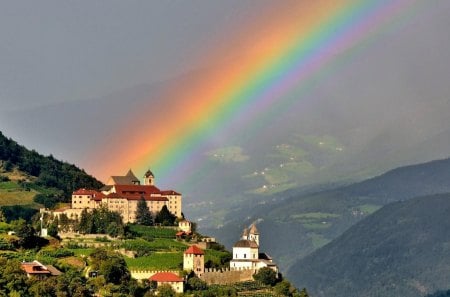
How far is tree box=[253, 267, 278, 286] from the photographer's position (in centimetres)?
8462

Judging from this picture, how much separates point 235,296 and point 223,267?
708 centimetres

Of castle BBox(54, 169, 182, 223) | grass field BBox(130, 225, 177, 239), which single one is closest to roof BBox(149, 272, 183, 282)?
grass field BBox(130, 225, 177, 239)

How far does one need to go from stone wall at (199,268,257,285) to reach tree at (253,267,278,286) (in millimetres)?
761

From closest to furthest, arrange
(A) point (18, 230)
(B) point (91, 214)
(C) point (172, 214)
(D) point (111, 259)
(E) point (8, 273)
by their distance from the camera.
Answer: (E) point (8, 273), (D) point (111, 259), (A) point (18, 230), (B) point (91, 214), (C) point (172, 214)

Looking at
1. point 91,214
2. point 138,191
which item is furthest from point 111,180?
point 91,214

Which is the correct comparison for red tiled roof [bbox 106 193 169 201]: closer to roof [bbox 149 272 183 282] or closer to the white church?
the white church

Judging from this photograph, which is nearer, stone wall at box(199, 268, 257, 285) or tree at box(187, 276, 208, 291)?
tree at box(187, 276, 208, 291)

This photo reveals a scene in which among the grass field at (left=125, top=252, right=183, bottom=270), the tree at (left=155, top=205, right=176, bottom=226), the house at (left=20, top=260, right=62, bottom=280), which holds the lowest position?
the house at (left=20, top=260, right=62, bottom=280)

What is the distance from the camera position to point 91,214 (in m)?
90.7

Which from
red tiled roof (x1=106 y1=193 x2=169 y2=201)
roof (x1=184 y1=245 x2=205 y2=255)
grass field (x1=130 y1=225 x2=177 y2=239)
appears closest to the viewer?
roof (x1=184 y1=245 x2=205 y2=255)

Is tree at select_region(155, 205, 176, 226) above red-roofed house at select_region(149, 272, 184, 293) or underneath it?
above

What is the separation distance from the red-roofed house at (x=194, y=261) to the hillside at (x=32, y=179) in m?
23.4

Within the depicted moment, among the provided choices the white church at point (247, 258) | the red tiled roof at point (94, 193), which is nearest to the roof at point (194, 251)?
the white church at point (247, 258)

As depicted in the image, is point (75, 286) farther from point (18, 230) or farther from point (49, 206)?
point (49, 206)
